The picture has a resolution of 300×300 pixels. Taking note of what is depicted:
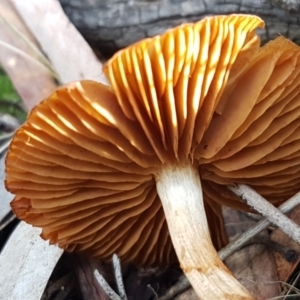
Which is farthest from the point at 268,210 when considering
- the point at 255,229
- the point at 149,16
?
the point at 149,16

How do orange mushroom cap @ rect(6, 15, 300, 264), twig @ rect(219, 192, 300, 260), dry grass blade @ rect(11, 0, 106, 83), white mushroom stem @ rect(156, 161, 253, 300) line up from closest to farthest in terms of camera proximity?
orange mushroom cap @ rect(6, 15, 300, 264) < white mushroom stem @ rect(156, 161, 253, 300) < twig @ rect(219, 192, 300, 260) < dry grass blade @ rect(11, 0, 106, 83)

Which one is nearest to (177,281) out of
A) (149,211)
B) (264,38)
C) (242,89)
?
(149,211)

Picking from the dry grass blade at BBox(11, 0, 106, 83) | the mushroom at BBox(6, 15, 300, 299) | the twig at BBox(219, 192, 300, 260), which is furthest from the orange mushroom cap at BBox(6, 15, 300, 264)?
the dry grass blade at BBox(11, 0, 106, 83)

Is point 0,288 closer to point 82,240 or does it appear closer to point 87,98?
point 82,240

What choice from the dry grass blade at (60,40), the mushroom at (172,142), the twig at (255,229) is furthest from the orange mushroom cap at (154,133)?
the dry grass blade at (60,40)

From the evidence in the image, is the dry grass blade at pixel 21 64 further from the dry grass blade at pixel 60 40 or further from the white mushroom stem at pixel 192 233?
the white mushroom stem at pixel 192 233

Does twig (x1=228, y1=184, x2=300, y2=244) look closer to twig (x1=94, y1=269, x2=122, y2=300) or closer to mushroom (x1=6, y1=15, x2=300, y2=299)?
mushroom (x1=6, y1=15, x2=300, y2=299)

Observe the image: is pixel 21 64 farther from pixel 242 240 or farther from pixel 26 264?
pixel 242 240
